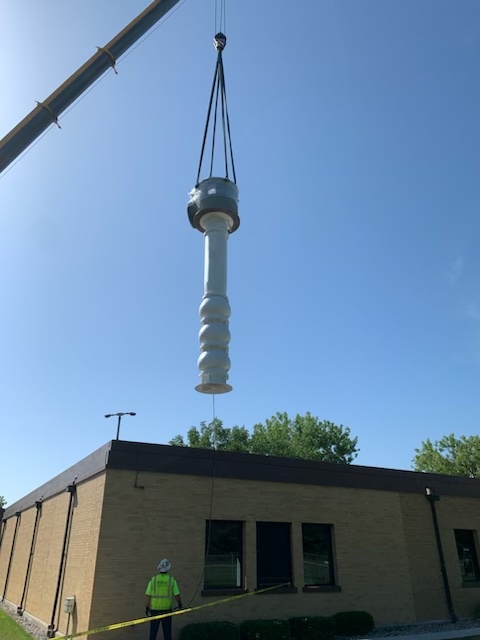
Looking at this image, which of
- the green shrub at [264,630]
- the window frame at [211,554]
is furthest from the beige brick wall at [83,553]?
the green shrub at [264,630]

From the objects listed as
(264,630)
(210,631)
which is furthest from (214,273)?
(264,630)

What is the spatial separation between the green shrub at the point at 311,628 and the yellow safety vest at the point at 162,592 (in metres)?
4.07

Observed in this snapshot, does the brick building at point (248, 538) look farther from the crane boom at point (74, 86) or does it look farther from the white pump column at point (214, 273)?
the crane boom at point (74, 86)

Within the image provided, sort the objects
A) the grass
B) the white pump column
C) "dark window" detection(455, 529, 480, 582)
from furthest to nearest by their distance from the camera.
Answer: "dark window" detection(455, 529, 480, 582), the grass, the white pump column

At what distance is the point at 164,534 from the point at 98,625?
233 centimetres

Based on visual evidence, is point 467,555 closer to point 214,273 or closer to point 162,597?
point 162,597

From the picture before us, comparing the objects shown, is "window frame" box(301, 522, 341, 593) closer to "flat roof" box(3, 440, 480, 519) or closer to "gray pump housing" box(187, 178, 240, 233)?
"flat roof" box(3, 440, 480, 519)

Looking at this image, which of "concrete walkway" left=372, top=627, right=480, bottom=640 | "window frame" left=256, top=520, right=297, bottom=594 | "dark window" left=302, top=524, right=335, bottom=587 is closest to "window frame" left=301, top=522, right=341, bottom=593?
"dark window" left=302, top=524, right=335, bottom=587

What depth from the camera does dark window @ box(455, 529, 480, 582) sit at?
58.9ft

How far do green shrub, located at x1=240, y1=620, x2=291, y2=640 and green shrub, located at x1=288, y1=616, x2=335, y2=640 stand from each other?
72 cm

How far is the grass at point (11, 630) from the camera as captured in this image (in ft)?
42.4

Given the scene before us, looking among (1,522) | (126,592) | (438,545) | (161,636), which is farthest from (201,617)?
(1,522)

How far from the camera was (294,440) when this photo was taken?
56438mm

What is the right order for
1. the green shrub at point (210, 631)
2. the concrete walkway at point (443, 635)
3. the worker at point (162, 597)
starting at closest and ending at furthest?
the worker at point (162, 597), the green shrub at point (210, 631), the concrete walkway at point (443, 635)
